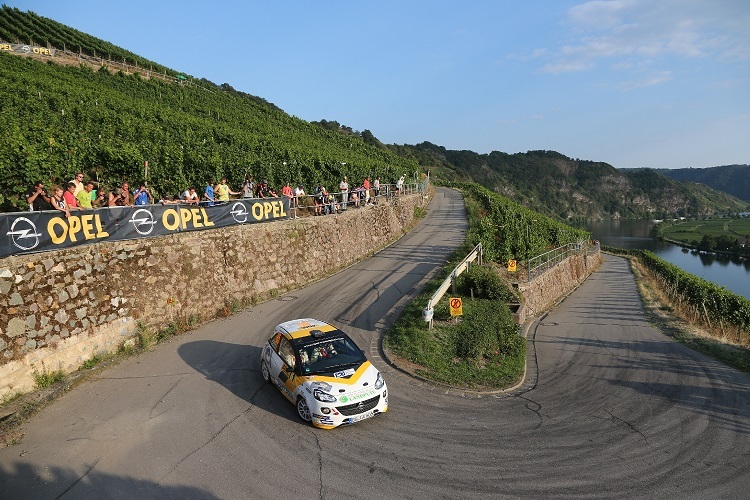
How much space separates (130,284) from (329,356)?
23.4 feet

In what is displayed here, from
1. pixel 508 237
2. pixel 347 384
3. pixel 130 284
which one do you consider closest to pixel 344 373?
pixel 347 384

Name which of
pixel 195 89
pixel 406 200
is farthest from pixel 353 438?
pixel 195 89

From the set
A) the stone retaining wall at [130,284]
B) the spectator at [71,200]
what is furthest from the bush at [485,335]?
the spectator at [71,200]

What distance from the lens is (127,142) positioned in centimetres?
2130

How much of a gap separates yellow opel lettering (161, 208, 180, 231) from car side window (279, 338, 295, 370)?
6748 millimetres

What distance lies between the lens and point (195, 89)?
203 feet

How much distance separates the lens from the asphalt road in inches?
294

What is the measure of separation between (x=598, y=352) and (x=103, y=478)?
16.2 metres

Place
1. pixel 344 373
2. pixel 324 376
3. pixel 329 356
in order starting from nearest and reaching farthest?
1. pixel 324 376
2. pixel 344 373
3. pixel 329 356

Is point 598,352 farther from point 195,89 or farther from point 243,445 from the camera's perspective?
point 195,89

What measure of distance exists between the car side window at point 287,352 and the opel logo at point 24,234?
6.50m

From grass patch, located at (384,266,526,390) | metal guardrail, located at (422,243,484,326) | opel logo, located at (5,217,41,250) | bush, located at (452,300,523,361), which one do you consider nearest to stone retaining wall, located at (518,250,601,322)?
metal guardrail, located at (422,243,484,326)

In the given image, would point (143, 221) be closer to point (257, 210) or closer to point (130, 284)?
point (130, 284)

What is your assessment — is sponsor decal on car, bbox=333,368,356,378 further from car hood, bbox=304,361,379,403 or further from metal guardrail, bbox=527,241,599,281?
metal guardrail, bbox=527,241,599,281
